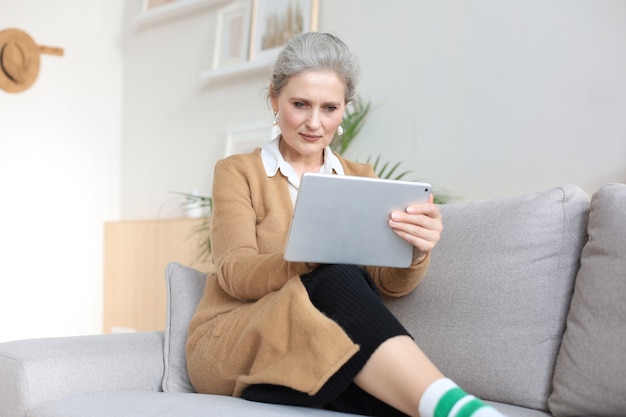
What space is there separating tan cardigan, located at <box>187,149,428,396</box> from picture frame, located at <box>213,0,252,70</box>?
1924 mm

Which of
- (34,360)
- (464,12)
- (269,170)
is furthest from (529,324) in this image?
(464,12)

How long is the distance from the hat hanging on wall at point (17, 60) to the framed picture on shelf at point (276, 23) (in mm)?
1257

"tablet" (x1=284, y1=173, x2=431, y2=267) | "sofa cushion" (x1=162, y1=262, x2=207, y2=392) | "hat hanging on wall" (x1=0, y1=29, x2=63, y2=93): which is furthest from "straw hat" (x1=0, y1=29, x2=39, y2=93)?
"tablet" (x1=284, y1=173, x2=431, y2=267)

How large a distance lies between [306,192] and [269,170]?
0.61 meters

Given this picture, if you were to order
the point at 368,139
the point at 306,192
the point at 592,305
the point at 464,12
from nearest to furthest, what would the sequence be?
the point at 306,192 < the point at 592,305 < the point at 464,12 < the point at 368,139

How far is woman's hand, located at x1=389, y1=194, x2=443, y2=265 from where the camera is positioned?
5.12ft

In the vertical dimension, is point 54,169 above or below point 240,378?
above

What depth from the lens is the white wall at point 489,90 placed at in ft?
8.50

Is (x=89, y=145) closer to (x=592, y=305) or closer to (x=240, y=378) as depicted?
(x=240, y=378)

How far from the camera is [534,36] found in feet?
9.11

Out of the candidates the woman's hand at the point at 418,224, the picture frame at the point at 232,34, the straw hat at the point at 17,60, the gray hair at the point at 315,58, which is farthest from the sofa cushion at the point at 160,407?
the straw hat at the point at 17,60

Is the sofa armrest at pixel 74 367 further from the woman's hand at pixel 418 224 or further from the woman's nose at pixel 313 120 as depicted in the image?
the woman's hand at pixel 418 224

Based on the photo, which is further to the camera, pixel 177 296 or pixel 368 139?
pixel 368 139

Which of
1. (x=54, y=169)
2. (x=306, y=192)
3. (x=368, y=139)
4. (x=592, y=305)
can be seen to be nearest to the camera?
(x=306, y=192)
